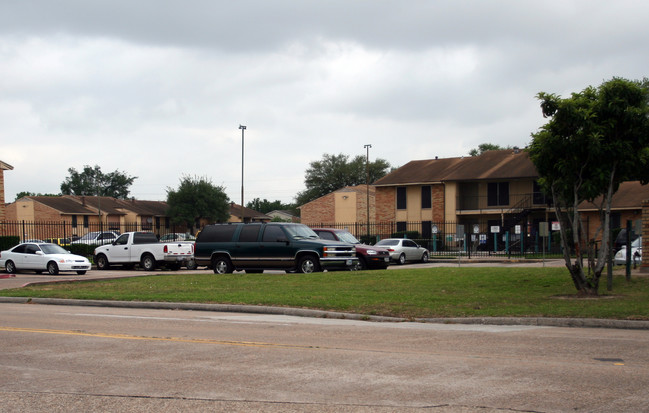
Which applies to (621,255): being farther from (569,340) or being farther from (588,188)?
(569,340)

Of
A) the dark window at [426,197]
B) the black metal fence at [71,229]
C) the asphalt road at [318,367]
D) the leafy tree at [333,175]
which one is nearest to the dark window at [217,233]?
the asphalt road at [318,367]

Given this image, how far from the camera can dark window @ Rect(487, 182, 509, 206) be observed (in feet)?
183

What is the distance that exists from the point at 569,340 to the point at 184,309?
344 inches

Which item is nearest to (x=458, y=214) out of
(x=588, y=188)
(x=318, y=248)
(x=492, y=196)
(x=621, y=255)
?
(x=492, y=196)

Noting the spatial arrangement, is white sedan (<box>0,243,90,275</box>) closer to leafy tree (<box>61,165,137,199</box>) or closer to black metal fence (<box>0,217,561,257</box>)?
black metal fence (<box>0,217,561,257</box>)

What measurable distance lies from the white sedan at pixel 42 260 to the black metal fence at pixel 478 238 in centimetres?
2135

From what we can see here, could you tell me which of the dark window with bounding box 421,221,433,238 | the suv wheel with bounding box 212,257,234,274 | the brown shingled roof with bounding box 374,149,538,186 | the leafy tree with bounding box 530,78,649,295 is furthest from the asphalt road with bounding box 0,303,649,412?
the dark window with bounding box 421,221,433,238

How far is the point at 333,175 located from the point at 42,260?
83.6 meters

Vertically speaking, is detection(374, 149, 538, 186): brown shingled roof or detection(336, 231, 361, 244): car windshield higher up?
detection(374, 149, 538, 186): brown shingled roof

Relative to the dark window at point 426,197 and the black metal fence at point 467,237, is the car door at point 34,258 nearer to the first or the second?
the black metal fence at point 467,237

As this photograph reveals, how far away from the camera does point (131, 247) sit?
33094 mm

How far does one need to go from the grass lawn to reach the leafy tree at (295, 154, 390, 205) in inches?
3466

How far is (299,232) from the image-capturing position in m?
25.9

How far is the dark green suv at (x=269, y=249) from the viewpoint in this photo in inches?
986
